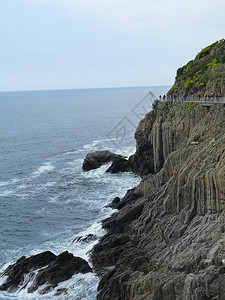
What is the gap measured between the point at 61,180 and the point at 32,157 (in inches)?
885

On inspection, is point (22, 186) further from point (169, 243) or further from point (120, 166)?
point (169, 243)

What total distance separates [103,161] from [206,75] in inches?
1087

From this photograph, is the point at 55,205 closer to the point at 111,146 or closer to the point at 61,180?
the point at 61,180

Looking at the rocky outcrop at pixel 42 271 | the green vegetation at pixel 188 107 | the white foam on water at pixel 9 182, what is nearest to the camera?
the rocky outcrop at pixel 42 271

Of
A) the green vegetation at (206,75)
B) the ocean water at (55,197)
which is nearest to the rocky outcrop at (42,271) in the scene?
the ocean water at (55,197)

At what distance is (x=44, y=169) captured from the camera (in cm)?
7750

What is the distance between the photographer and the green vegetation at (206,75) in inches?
2042

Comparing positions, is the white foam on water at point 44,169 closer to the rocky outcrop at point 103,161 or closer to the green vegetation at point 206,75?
the rocky outcrop at point 103,161

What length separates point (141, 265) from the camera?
102 ft

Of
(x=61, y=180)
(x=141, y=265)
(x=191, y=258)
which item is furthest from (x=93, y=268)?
(x=61, y=180)

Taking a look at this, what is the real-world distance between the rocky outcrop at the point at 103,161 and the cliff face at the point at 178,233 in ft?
68.8

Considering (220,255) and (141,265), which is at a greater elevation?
(220,255)

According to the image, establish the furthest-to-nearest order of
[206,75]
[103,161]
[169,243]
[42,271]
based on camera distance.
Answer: [103,161]
[206,75]
[42,271]
[169,243]

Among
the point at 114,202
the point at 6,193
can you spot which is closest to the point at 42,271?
the point at 114,202
